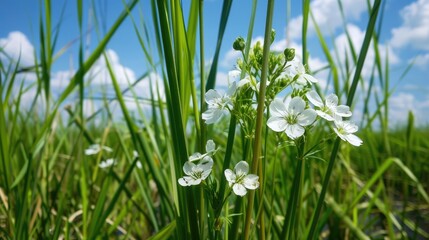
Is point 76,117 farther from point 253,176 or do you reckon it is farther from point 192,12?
point 253,176

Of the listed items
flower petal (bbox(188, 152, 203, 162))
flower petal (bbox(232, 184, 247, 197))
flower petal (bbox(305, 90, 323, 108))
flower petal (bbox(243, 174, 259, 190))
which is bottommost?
flower petal (bbox(232, 184, 247, 197))

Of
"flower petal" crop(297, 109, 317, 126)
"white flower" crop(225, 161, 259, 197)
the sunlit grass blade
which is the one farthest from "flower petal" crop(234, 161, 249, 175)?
the sunlit grass blade

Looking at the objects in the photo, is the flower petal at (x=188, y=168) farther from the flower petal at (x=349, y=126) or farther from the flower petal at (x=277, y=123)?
the flower petal at (x=349, y=126)

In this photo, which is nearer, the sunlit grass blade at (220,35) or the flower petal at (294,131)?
the flower petal at (294,131)

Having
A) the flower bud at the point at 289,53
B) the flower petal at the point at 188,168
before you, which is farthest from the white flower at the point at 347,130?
the flower petal at the point at 188,168

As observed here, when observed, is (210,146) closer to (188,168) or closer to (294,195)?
(188,168)

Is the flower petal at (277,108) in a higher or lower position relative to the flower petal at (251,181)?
higher

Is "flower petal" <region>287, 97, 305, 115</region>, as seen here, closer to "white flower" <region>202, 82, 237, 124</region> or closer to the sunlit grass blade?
"white flower" <region>202, 82, 237, 124</region>
